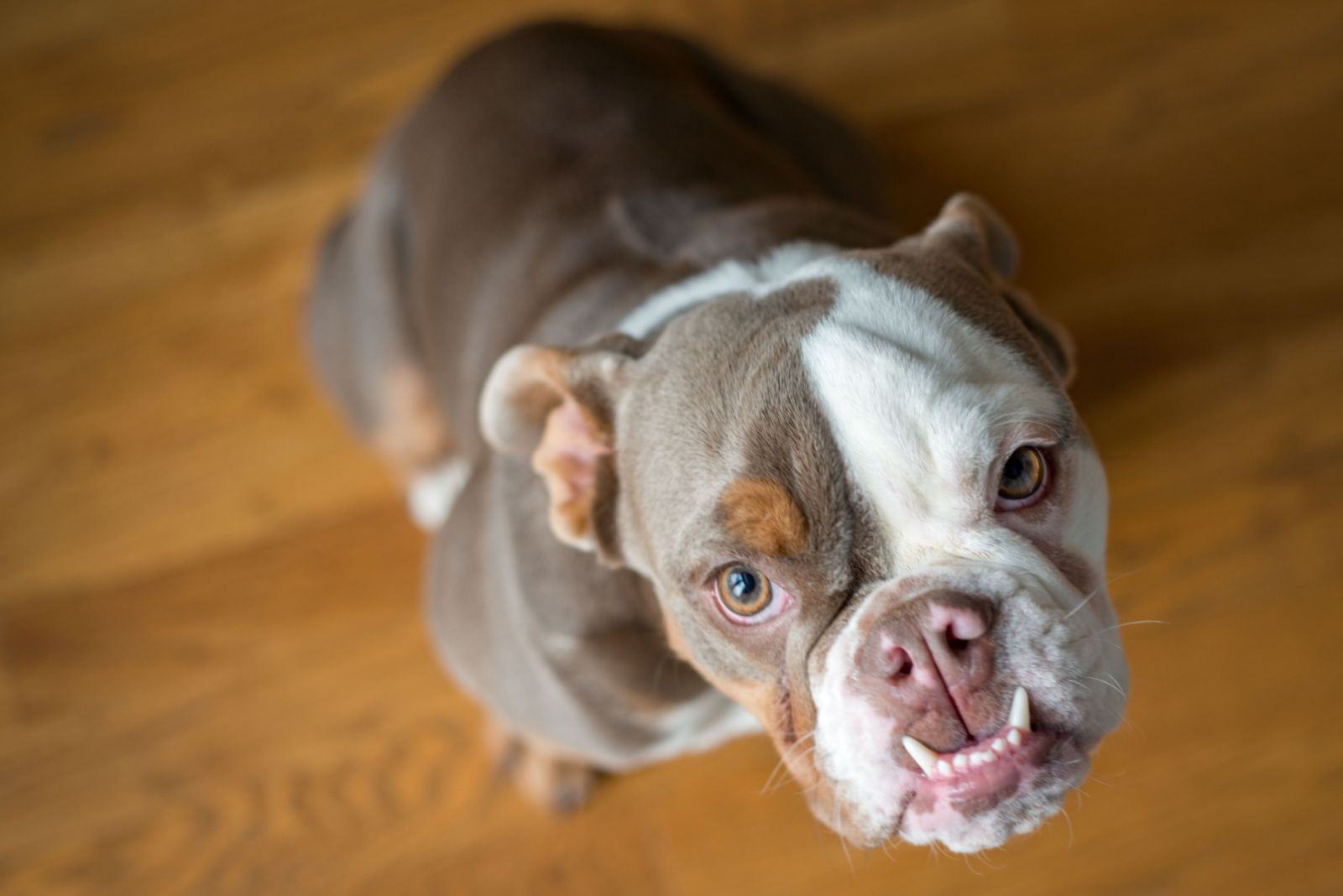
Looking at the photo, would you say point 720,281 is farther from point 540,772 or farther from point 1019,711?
point 540,772

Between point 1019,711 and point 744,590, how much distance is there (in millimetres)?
411

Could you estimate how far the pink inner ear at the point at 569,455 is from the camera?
197 cm

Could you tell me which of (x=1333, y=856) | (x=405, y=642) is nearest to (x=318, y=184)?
(x=405, y=642)

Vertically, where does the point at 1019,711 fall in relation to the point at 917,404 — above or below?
below

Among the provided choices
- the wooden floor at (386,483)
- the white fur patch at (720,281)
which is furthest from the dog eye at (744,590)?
the wooden floor at (386,483)

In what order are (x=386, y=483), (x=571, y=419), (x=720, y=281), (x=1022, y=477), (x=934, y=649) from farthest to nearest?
(x=386, y=483) → (x=720, y=281) → (x=571, y=419) → (x=1022, y=477) → (x=934, y=649)

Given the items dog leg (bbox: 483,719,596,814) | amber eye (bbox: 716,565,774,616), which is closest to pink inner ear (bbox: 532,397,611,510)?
amber eye (bbox: 716,565,774,616)

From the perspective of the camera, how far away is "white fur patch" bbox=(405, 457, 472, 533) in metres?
3.23

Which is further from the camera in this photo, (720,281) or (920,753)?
(720,281)

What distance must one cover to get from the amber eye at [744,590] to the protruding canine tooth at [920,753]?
0.28 m

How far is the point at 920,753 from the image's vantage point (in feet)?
5.33

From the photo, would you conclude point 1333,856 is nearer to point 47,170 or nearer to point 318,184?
point 318,184

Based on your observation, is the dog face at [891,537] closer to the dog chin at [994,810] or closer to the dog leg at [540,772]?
the dog chin at [994,810]

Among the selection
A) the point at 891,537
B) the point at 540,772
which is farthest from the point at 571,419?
the point at 540,772
